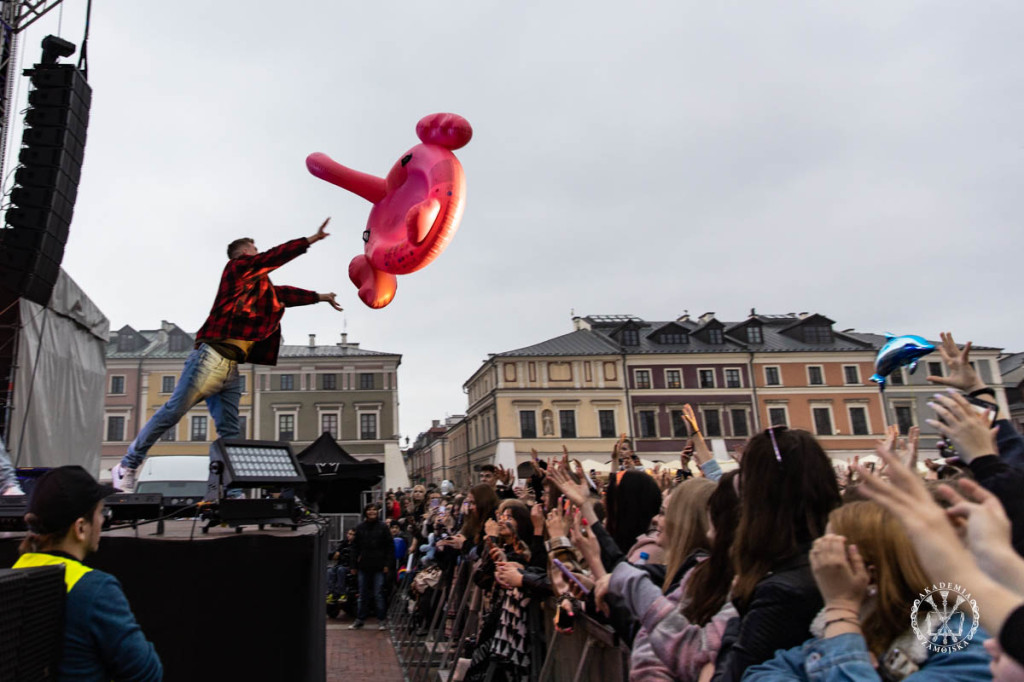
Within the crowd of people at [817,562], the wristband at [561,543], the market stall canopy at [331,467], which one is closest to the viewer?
the crowd of people at [817,562]

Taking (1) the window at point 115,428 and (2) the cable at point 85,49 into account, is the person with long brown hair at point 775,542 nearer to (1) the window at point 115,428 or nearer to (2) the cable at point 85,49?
(2) the cable at point 85,49

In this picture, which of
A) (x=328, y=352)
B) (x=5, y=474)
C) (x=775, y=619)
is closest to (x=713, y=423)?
(x=328, y=352)

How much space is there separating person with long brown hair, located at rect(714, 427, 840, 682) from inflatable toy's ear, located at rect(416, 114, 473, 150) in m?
3.58

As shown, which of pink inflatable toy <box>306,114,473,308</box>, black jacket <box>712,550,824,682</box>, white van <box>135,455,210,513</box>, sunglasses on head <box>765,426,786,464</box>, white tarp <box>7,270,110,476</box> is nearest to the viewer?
black jacket <box>712,550,824,682</box>

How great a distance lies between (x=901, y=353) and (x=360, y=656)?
6802 millimetres

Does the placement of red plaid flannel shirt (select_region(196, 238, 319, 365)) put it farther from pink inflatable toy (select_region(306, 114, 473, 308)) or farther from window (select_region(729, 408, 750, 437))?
window (select_region(729, 408, 750, 437))

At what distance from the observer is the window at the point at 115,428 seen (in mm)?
51375

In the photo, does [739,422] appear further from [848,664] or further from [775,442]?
[848,664]

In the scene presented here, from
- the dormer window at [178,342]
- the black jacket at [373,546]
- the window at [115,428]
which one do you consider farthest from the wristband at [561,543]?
the dormer window at [178,342]

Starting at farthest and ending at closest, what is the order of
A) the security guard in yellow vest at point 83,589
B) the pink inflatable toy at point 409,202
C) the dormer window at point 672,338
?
the dormer window at point 672,338 → the pink inflatable toy at point 409,202 → the security guard in yellow vest at point 83,589

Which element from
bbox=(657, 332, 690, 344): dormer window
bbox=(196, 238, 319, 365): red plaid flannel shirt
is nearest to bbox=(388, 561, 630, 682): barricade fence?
bbox=(196, 238, 319, 365): red plaid flannel shirt

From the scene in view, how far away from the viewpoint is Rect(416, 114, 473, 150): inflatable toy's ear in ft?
17.7

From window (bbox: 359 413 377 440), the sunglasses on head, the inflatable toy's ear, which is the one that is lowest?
the sunglasses on head

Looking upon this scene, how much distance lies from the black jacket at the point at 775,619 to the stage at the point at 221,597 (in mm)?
2171
